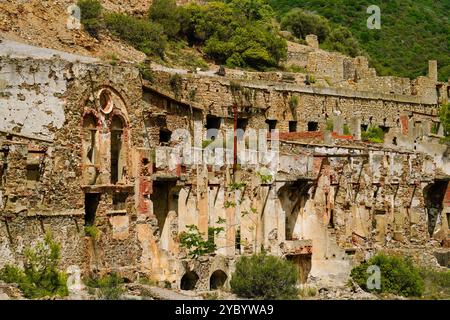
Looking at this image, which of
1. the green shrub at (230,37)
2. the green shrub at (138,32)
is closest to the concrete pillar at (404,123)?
the green shrub at (230,37)

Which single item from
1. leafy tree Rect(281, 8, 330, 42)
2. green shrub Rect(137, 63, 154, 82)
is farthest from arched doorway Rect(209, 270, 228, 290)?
leafy tree Rect(281, 8, 330, 42)

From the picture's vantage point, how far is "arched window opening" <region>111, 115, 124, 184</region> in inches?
1483

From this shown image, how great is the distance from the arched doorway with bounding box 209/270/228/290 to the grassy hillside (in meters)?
37.7

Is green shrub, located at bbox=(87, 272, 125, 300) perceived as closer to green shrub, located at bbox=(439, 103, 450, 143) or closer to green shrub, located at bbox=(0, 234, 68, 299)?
green shrub, located at bbox=(0, 234, 68, 299)

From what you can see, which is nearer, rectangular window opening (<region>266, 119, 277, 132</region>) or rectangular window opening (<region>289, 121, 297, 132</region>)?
rectangular window opening (<region>266, 119, 277, 132</region>)

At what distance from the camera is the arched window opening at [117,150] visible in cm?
3766

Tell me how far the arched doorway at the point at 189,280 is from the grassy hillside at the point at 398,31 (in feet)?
126

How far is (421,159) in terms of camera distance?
167 ft

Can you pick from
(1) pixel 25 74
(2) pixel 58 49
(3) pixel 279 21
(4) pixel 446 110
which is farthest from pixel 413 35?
(1) pixel 25 74

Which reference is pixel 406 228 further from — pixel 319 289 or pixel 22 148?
pixel 22 148

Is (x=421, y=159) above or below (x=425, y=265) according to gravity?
above

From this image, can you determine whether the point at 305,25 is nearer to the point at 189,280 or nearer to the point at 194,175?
the point at 194,175

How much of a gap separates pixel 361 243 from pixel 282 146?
4.10 meters

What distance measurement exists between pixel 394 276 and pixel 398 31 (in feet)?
140
